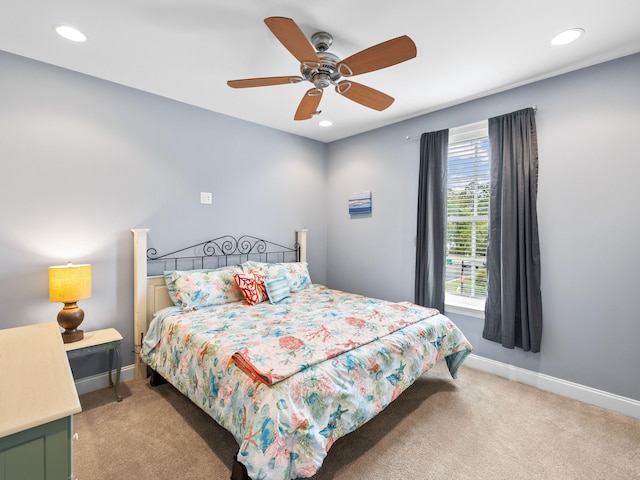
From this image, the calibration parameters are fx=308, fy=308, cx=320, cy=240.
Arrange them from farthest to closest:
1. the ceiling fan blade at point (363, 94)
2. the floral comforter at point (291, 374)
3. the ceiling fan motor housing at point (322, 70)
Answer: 1. the ceiling fan blade at point (363, 94)
2. the ceiling fan motor housing at point (322, 70)
3. the floral comforter at point (291, 374)

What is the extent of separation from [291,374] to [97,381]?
2.14 m

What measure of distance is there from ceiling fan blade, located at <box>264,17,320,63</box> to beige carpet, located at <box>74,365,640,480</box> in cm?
237

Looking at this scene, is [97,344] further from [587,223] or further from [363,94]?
[587,223]

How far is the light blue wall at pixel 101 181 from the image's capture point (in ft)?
7.70

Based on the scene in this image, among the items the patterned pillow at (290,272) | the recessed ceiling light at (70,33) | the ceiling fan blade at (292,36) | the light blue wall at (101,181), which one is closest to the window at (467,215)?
the patterned pillow at (290,272)

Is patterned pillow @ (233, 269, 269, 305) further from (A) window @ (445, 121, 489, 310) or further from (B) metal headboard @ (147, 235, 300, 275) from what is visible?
(A) window @ (445, 121, 489, 310)

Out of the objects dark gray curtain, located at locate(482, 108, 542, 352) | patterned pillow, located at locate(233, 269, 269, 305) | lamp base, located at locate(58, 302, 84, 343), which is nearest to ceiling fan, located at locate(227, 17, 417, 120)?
dark gray curtain, located at locate(482, 108, 542, 352)

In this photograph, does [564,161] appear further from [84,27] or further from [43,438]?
[84,27]

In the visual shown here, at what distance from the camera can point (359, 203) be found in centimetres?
411

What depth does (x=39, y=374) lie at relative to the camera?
1.12 meters

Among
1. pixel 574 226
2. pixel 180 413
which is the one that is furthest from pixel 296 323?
pixel 574 226

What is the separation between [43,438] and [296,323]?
162cm

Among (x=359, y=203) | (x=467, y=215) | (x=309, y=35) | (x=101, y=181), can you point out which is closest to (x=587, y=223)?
(x=467, y=215)

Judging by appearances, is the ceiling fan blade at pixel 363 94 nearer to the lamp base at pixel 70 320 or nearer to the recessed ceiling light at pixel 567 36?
the recessed ceiling light at pixel 567 36
